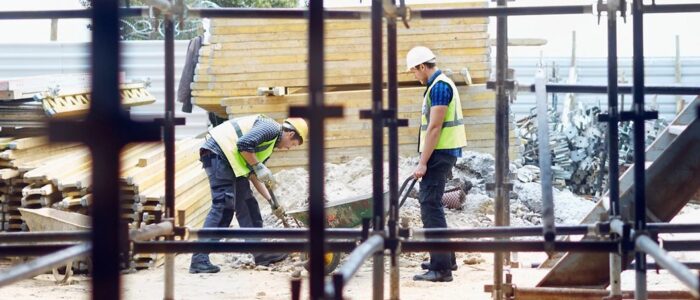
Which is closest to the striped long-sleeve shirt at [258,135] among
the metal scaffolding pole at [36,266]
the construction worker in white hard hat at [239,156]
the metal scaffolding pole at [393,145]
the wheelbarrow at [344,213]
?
the construction worker in white hard hat at [239,156]

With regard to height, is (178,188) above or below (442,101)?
below

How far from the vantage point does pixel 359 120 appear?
1352 cm

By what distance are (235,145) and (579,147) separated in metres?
10.1

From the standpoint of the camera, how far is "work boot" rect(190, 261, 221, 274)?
385 inches

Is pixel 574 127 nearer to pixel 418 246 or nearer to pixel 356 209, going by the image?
pixel 356 209

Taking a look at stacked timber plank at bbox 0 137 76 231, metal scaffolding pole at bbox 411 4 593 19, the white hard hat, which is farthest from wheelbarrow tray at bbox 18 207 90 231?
metal scaffolding pole at bbox 411 4 593 19

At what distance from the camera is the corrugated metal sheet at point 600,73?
2316cm

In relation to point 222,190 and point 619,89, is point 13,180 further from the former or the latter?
point 619,89

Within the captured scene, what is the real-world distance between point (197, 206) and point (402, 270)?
2.68m

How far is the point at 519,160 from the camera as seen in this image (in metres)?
14.0

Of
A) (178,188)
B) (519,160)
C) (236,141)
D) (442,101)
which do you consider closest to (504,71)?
(442,101)

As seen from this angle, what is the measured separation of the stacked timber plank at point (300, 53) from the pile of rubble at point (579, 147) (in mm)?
3587

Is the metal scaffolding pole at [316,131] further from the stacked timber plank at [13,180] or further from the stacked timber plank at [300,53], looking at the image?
the stacked timber plank at [300,53]

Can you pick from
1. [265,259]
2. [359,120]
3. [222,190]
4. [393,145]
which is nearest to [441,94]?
[222,190]
